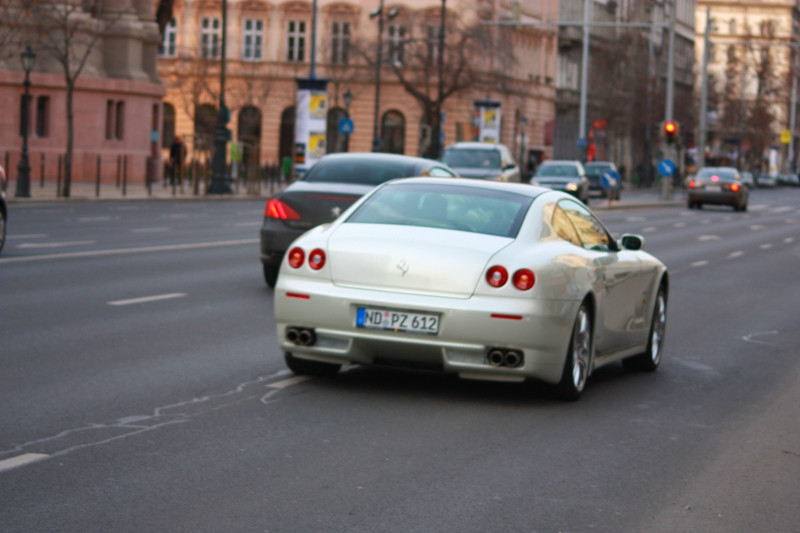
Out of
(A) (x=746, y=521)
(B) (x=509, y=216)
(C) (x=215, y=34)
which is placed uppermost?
(C) (x=215, y=34)

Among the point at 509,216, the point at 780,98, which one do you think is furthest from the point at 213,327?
the point at 780,98

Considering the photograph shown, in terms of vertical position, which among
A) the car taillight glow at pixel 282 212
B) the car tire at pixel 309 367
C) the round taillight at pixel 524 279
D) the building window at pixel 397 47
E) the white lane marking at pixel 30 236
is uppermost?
the building window at pixel 397 47

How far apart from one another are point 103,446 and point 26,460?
505mm

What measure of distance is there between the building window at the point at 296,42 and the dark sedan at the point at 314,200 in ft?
232

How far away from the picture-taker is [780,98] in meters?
161

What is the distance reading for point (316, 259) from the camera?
31.6ft

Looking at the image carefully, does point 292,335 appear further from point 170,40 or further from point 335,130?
point 170,40

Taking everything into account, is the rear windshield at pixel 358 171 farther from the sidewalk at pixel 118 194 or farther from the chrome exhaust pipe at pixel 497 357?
the sidewalk at pixel 118 194

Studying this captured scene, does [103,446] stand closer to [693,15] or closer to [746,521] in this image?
[746,521]

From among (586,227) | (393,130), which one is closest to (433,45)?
(393,130)

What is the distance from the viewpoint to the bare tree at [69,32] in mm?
43106

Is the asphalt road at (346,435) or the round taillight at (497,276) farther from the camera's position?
the round taillight at (497,276)

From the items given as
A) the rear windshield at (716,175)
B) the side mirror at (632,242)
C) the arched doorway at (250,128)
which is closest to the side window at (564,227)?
the side mirror at (632,242)

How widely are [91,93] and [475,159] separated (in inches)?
749
